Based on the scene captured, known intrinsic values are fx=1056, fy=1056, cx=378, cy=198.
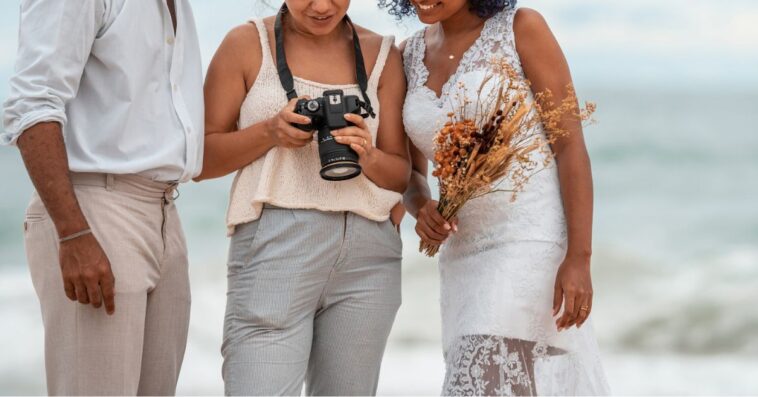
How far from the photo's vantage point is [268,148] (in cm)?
303

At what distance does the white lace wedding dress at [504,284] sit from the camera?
3062 millimetres

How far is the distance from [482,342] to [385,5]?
1.31m

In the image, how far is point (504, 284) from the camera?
308 centimetres

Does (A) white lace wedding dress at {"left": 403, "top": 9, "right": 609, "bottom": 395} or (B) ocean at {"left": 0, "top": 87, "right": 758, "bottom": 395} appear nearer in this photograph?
(A) white lace wedding dress at {"left": 403, "top": 9, "right": 609, "bottom": 395}

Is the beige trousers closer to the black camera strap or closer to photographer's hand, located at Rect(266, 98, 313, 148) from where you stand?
photographer's hand, located at Rect(266, 98, 313, 148)

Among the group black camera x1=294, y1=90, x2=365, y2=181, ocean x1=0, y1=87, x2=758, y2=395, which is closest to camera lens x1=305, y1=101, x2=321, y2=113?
black camera x1=294, y1=90, x2=365, y2=181

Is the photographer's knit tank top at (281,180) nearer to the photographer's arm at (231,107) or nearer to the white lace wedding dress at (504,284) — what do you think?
the photographer's arm at (231,107)

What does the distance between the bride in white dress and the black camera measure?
361 mm

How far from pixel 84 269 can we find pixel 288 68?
0.86m

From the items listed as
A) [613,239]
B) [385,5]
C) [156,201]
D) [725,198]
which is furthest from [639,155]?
[156,201]

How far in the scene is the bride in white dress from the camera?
307 centimetres

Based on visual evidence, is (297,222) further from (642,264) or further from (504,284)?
(642,264)

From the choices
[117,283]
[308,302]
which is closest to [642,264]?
[308,302]

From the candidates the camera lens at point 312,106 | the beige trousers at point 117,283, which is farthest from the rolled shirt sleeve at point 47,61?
the camera lens at point 312,106
